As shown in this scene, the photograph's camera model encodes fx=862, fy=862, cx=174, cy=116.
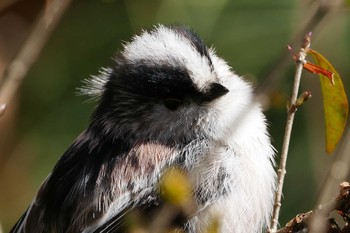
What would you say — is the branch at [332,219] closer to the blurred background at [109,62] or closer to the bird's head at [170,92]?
the bird's head at [170,92]

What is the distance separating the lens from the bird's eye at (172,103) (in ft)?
10.5

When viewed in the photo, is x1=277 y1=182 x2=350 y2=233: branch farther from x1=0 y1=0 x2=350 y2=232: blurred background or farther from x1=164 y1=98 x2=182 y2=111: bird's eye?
x1=0 y1=0 x2=350 y2=232: blurred background

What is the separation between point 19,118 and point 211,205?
188 centimetres

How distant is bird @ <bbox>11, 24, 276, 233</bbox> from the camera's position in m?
2.96

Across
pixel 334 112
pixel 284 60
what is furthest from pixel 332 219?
pixel 284 60

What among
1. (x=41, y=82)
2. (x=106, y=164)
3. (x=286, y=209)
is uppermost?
(x=41, y=82)

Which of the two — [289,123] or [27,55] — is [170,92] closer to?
[289,123]

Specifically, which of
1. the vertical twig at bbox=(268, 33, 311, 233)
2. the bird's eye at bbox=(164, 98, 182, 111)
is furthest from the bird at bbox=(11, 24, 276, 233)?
the vertical twig at bbox=(268, 33, 311, 233)

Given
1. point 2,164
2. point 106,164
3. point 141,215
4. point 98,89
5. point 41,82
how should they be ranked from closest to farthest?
1. point 141,215
2. point 106,164
3. point 98,89
4. point 2,164
5. point 41,82

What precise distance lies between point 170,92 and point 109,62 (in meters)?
0.74

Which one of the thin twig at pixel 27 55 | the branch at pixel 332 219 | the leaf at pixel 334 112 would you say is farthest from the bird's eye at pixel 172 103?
the thin twig at pixel 27 55

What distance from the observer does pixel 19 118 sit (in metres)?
4.55

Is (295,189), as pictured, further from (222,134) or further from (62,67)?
(62,67)

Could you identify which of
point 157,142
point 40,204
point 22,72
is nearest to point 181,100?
point 157,142
